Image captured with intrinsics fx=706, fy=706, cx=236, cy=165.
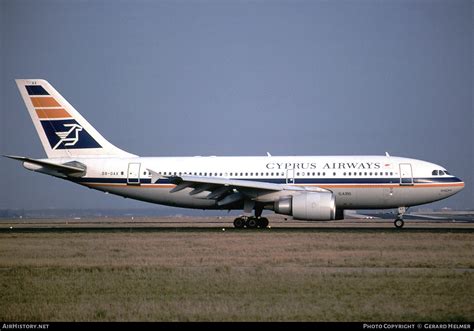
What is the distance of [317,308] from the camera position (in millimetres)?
13273

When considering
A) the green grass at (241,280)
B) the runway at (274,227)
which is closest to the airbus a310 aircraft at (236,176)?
the runway at (274,227)

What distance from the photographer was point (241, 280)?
16.8m

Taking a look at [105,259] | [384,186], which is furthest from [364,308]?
[384,186]

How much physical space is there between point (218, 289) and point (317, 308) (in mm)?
3020

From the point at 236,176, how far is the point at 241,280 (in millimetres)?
21840

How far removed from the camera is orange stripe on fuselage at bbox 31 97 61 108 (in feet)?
135

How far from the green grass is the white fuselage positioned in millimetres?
9207

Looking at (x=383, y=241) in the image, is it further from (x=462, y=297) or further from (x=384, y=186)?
(x=462, y=297)

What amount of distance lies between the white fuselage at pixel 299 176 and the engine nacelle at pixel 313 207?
7.58 feet

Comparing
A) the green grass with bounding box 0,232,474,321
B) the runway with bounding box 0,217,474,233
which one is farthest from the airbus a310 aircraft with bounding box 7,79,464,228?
the green grass with bounding box 0,232,474,321

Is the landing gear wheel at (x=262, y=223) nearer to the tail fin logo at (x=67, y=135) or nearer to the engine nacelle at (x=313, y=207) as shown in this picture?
the engine nacelle at (x=313, y=207)

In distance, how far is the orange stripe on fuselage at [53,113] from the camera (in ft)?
135

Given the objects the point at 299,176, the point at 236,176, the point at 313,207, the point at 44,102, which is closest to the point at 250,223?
the point at 236,176

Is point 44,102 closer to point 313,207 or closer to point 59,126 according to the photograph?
point 59,126
